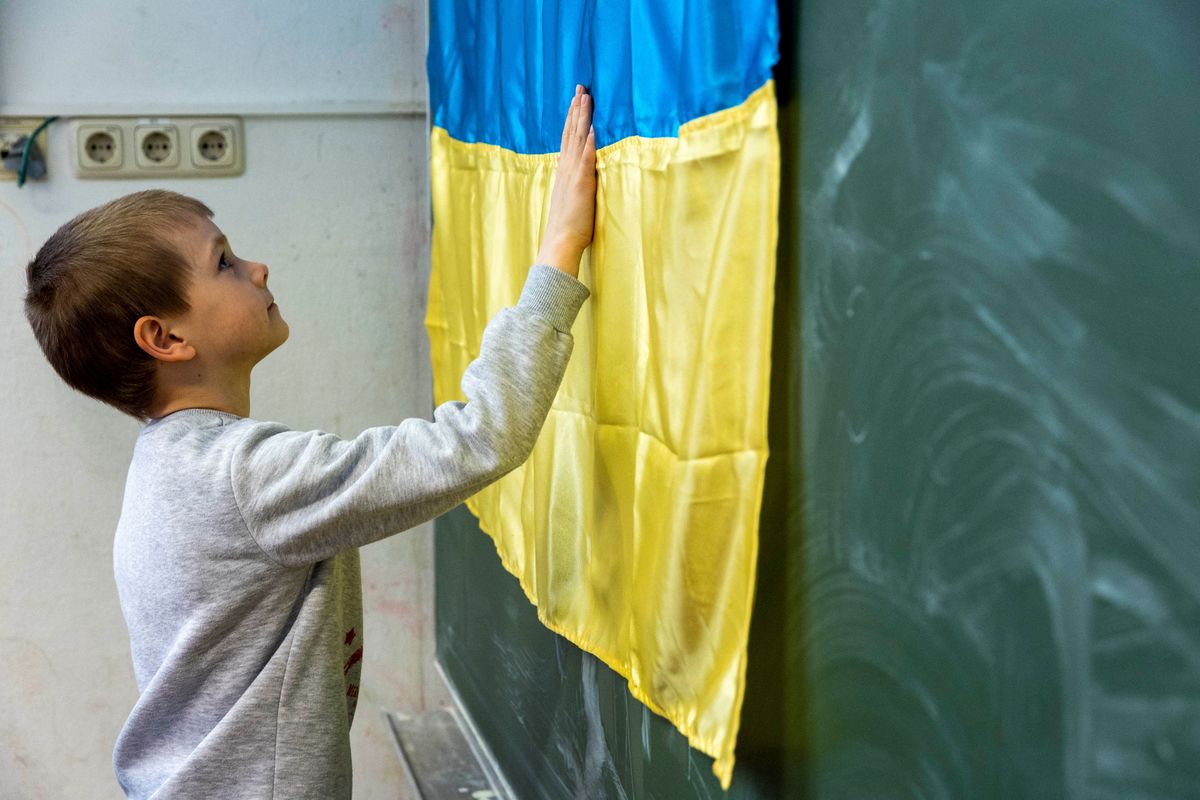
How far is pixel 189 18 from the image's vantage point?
6.41ft

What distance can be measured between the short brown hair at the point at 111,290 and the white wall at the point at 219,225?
0.90 m

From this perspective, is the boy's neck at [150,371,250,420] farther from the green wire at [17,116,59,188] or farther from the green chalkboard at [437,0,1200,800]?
the green wire at [17,116,59,188]

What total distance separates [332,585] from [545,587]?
0.88 feet

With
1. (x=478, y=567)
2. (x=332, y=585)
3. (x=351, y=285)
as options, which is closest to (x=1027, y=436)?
(x=332, y=585)

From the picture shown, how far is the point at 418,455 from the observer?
98 centimetres

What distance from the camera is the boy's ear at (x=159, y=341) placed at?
1.08 m

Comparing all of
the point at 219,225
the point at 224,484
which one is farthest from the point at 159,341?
the point at 219,225

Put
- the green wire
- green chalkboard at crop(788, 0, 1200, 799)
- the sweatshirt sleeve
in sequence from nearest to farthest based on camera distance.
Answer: green chalkboard at crop(788, 0, 1200, 799), the sweatshirt sleeve, the green wire

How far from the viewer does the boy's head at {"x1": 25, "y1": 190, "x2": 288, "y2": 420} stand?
1.09 metres

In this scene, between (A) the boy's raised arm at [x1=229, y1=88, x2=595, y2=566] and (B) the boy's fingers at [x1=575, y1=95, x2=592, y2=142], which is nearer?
(A) the boy's raised arm at [x1=229, y1=88, x2=595, y2=566]

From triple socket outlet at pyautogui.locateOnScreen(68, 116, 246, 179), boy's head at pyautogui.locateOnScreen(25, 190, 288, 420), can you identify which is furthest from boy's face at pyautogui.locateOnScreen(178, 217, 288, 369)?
triple socket outlet at pyautogui.locateOnScreen(68, 116, 246, 179)

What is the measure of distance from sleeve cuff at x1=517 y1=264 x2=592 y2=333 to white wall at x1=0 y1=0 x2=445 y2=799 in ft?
3.71

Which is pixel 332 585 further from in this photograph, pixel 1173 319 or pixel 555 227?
pixel 1173 319

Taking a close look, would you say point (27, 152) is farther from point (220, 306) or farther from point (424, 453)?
point (424, 453)
